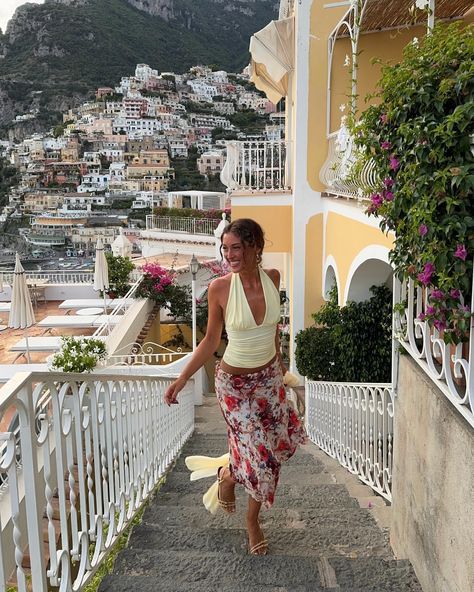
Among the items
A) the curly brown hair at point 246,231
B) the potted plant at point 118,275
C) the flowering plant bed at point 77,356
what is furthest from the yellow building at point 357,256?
the potted plant at point 118,275

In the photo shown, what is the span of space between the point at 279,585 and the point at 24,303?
7.08 m

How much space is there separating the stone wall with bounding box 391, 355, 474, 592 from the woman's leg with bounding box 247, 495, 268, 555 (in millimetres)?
652

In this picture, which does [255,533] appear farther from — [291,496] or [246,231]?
[246,231]

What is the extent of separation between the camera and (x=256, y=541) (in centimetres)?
267

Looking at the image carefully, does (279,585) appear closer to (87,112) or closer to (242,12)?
(87,112)

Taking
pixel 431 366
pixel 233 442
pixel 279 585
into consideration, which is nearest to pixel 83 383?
pixel 233 442

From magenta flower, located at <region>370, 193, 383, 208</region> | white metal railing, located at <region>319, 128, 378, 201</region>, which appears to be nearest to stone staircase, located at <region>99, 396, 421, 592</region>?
magenta flower, located at <region>370, 193, 383, 208</region>

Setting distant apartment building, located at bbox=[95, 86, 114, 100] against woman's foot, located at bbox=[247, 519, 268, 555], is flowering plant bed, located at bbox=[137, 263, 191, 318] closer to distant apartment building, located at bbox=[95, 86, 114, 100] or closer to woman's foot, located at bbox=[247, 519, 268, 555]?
woman's foot, located at bbox=[247, 519, 268, 555]

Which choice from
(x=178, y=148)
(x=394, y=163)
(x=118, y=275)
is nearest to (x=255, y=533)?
(x=394, y=163)

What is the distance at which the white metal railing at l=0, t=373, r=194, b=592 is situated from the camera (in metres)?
1.62

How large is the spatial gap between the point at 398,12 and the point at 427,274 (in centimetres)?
657

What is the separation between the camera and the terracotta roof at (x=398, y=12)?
6633 millimetres

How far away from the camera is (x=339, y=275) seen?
7266mm

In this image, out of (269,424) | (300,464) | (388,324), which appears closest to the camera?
(269,424)
